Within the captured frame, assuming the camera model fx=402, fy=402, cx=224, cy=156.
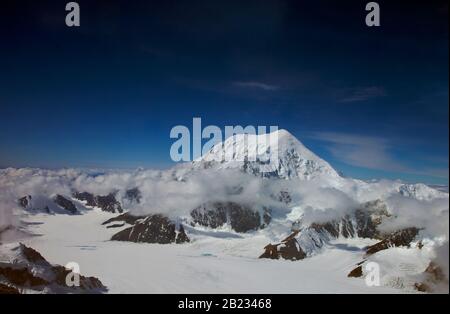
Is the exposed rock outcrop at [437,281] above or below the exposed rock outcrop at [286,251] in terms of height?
above

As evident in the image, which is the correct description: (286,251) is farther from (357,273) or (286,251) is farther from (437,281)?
(437,281)

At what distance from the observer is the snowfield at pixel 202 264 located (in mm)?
72062

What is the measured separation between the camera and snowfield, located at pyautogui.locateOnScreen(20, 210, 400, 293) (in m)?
72.1

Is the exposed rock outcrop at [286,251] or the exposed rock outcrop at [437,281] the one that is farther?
Result: the exposed rock outcrop at [286,251]

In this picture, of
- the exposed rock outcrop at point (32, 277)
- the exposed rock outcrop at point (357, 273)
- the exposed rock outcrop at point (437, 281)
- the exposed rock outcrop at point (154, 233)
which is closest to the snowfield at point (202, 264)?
the exposed rock outcrop at point (357, 273)

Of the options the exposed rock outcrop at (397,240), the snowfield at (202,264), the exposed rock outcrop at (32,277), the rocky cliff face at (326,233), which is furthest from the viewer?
the rocky cliff face at (326,233)

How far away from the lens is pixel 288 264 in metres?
127

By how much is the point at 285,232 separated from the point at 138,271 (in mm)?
126923

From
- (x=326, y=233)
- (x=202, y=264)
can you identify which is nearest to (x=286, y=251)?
(x=202, y=264)

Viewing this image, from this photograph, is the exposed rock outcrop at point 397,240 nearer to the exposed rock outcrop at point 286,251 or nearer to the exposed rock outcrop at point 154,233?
the exposed rock outcrop at point 286,251

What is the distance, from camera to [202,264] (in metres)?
112
